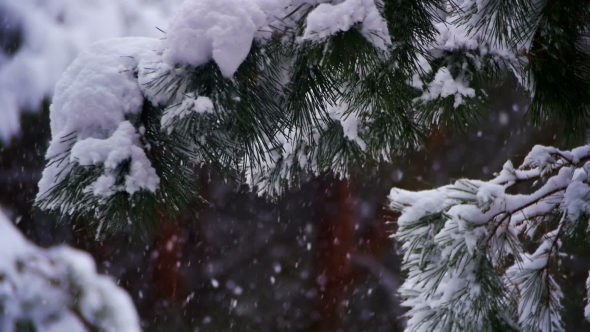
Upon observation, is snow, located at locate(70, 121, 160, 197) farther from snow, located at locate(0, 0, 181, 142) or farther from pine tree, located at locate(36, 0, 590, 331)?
snow, located at locate(0, 0, 181, 142)

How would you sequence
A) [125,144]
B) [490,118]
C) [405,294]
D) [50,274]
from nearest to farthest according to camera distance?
[125,144] < [405,294] < [50,274] < [490,118]

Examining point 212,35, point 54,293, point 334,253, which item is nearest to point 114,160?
point 212,35

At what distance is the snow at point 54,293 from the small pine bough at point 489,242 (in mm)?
879

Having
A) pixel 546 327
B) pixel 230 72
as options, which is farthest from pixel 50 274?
pixel 546 327

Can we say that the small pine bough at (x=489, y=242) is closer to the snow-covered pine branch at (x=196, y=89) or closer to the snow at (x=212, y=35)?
the snow-covered pine branch at (x=196, y=89)

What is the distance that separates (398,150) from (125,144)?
2.75 ft

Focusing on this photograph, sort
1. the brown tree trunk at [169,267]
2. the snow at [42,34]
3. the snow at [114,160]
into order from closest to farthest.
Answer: the snow at [114,160]
the snow at [42,34]
the brown tree trunk at [169,267]

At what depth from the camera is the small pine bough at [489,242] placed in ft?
2.80

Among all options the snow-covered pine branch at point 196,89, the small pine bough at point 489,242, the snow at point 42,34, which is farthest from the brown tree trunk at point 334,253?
the snow-covered pine branch at point 196,89

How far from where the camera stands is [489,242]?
0.87 metres

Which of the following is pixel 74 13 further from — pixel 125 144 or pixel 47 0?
pixel 125 144

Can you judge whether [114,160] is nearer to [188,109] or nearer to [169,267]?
[188,109]

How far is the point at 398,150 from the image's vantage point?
48.2 inches

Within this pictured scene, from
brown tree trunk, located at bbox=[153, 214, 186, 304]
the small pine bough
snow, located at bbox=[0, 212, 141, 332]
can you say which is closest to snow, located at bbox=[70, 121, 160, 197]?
the small pine bough
